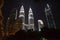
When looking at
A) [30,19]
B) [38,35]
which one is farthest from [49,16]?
[38,35]

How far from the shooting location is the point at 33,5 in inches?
46.9

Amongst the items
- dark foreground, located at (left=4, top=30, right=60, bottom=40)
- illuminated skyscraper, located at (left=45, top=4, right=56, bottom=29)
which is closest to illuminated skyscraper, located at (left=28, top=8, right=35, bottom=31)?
illuminated skyscraper, located at (left=45, top=4, right=56, bottom=29)

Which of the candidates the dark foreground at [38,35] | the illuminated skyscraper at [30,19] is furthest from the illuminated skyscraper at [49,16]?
the dark foreground at [38,35]

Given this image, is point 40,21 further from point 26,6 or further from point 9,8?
point 9,8

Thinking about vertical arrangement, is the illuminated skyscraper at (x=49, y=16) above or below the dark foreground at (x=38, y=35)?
above

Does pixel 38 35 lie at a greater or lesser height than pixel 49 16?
lesser

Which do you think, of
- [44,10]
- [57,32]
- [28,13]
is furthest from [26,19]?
[57,32]

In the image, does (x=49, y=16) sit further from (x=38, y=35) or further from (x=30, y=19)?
(x=38, y=35)

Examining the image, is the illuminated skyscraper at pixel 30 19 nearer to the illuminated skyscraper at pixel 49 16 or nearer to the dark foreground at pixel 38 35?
the illuminated skyscraper at pixel 49 16

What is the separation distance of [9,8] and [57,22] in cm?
42

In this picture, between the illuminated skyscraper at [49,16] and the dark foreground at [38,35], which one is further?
the illuminated skyscraper at [49,16]

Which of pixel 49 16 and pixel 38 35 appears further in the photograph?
pixel 49 16

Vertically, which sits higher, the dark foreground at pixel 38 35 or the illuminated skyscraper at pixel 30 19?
the illuminated skyscraper at pixel 30 19

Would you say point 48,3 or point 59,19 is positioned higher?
point 48,3
